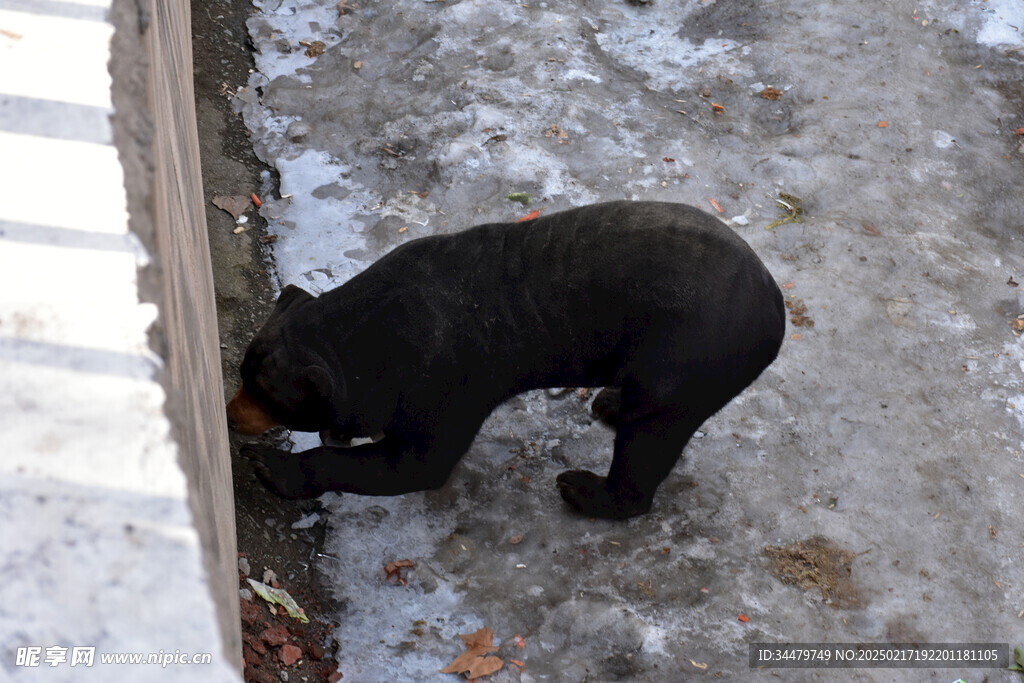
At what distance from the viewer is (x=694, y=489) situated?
4.03 metres

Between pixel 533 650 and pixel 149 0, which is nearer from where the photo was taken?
pixel 149 0

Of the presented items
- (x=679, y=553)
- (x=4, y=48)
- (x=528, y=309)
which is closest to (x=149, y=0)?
(x=4, y=48)

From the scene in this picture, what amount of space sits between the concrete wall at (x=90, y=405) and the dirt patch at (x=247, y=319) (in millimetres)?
1729

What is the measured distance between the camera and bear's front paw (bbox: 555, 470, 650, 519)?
3.75 metres

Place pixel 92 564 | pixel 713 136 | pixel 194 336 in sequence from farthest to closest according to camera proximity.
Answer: pixel 713 136, pixel 194 336, pixel 92 564

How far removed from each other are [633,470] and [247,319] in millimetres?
2294

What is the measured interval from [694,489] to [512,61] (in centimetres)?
392

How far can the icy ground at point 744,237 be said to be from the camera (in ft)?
11.4

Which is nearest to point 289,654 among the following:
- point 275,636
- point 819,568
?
point 275,636

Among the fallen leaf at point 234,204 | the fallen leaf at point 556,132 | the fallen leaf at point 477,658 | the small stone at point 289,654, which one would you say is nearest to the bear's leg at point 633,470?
the fallen leaf at point 477,658

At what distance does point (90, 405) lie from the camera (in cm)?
134

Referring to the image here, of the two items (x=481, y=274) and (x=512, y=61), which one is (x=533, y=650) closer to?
(x=481, y=274)

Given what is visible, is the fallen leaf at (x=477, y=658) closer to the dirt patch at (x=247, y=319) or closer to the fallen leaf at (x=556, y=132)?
the dirt patch at (x=247, y=319)

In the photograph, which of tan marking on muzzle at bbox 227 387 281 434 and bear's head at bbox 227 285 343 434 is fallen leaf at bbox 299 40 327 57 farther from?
tan marking on muzzle at bbox 227 387 281 434
